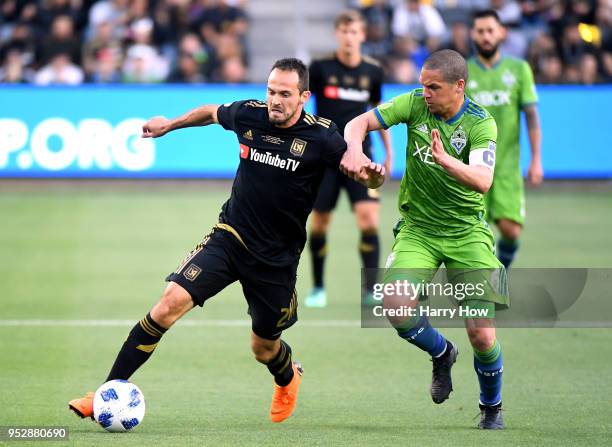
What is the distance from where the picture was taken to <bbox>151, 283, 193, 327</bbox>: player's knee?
640 centimetres

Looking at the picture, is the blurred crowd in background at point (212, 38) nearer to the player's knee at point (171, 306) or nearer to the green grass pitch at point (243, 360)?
the green grass pitch at point (243, 360)

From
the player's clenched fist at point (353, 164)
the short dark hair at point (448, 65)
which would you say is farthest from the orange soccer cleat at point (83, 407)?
the short dark hair at point (448, 65)

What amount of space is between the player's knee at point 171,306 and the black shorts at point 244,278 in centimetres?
5

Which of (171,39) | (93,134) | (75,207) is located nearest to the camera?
(75,207)

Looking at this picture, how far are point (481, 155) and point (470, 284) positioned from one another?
76cm

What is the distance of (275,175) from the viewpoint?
6656 mm

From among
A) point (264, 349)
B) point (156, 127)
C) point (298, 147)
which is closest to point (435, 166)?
point (298, 147)

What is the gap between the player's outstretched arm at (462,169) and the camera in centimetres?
613

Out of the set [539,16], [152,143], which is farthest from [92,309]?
[539,16]

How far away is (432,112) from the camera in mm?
6746

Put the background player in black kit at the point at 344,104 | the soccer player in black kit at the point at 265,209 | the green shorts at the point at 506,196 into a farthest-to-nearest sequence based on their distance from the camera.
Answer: the background player in black kit at the point at 344,104 → the green shorts at the point at 506,196 → the soccer player in black kit at the point at 265,209

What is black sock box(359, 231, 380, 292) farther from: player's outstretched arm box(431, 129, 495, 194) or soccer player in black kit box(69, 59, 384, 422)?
player's outstretched arm box(431, 129, 495, 194)

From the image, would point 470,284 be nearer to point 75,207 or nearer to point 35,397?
point 35,397
